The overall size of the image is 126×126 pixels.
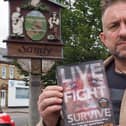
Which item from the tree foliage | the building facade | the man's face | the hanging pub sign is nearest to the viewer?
the man's face

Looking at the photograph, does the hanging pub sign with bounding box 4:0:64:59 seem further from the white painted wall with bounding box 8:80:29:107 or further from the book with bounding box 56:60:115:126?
the white painted wall with bounding box 8:80:29:107

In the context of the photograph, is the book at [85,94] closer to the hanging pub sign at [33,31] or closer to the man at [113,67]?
the man at [113,67]

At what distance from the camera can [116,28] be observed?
1900 millimetres

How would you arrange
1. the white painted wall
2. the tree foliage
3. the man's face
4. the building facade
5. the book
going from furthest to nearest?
the white painted wall
the building facade
the tree foliage
the man's face
the book

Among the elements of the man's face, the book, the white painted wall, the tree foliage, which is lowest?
the white painted wall

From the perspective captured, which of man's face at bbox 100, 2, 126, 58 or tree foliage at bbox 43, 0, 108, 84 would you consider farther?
tree foliage at bbox 43, 0, 108, 84

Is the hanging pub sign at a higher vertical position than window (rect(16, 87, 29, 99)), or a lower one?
higher

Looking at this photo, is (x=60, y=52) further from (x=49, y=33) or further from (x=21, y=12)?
(x=21, y=12)

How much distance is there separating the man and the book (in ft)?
0.14

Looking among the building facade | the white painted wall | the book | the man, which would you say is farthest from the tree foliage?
the white painted wall

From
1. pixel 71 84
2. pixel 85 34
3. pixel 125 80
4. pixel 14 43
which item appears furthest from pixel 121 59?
pixel 85 34

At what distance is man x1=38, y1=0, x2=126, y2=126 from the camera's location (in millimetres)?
1803

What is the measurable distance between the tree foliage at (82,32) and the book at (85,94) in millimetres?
12430

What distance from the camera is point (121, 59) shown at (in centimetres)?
190
